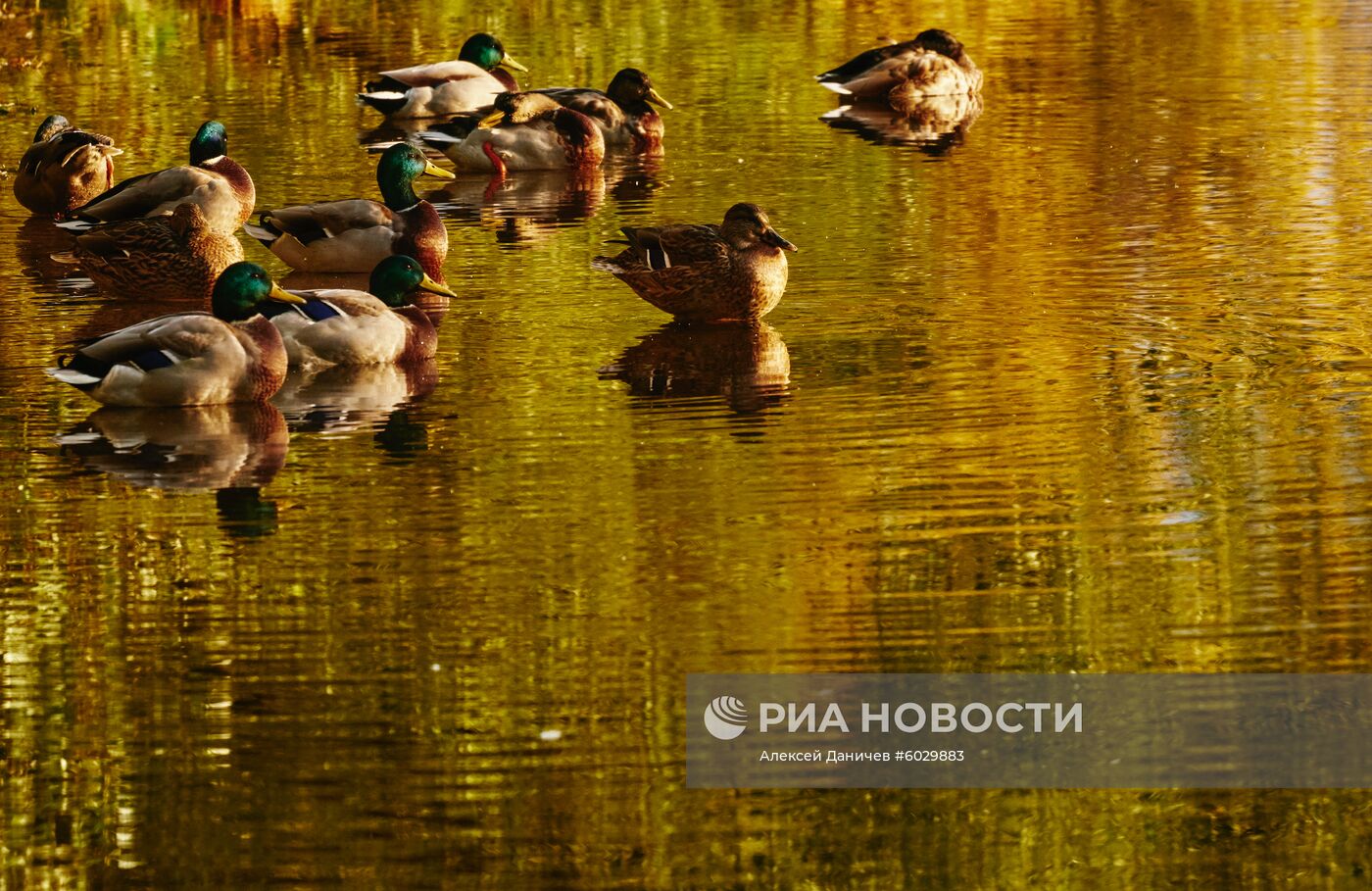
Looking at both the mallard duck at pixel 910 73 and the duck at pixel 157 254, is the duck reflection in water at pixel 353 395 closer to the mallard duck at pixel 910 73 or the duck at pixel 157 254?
the duck at pixel 157 254

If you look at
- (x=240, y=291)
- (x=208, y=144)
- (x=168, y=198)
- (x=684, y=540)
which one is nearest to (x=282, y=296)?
(x=240, y=291)

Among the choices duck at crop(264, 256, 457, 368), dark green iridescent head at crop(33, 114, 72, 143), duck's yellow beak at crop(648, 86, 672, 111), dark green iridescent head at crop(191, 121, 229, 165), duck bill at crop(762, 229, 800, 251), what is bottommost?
duck at crop(264, 256, 457, 368)

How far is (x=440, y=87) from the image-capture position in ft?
73.7

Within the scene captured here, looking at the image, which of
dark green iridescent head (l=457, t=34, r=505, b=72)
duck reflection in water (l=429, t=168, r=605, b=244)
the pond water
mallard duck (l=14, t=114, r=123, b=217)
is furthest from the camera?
dark green iridescent head (l=457, t=34, r=505, b=72)

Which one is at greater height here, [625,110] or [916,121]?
[916,121]

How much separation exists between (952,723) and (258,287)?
5297 mm

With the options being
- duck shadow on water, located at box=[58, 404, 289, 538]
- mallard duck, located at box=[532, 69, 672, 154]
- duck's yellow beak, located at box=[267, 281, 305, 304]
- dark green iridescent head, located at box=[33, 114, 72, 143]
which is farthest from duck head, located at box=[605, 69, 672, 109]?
duck shadow on water, located at box=[58, 404, 289, 538]

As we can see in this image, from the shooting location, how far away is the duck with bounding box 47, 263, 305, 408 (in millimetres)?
10812

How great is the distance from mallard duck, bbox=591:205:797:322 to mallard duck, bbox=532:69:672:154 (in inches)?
282

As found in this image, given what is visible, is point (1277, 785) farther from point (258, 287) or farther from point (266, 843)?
point (258, 287)

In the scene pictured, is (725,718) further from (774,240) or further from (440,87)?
(440,87)

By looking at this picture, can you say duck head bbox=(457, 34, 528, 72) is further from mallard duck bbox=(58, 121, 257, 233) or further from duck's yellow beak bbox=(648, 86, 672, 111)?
mallard duck bbox=(58, 121, 257, 233)

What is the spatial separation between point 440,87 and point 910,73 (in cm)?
458

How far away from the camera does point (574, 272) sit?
46.9ft
